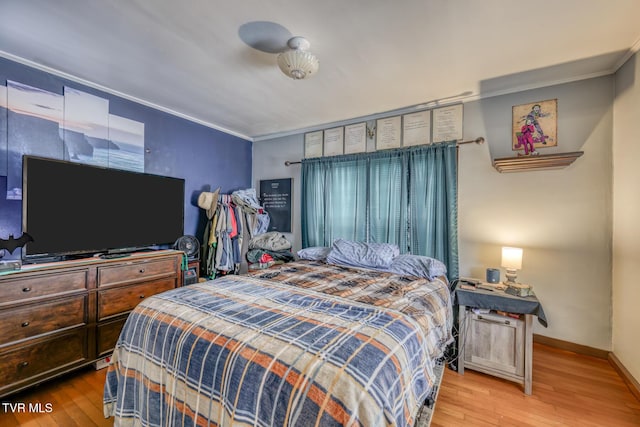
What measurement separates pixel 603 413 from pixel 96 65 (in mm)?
4820

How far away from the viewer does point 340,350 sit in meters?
1.08

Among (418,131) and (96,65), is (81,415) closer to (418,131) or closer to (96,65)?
(96,65)

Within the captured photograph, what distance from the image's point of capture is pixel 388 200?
3248mm

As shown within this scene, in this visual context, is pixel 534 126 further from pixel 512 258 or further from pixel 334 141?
pixel 334 141

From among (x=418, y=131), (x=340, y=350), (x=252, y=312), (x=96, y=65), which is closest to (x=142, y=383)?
(x=252, y=312)

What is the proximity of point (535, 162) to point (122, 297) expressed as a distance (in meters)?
4.09

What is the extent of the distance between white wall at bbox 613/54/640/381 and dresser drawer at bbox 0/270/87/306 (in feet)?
14.5

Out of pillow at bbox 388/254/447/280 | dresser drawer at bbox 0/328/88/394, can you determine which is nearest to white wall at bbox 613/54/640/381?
Result: pillow at bbox 388/254/447/280

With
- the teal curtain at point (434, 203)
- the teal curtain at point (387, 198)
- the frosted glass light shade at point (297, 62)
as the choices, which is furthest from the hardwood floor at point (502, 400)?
the frosted glass light shade at point (297, 62)

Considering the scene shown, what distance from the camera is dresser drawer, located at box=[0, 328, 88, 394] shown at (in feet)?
5.91

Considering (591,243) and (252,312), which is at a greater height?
(591,243)

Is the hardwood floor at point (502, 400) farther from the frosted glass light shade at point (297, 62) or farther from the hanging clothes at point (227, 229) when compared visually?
the frosted glass light shade at point (297, 62)

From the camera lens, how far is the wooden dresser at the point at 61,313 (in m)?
1.82

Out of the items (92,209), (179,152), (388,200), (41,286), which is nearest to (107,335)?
(41,286)
